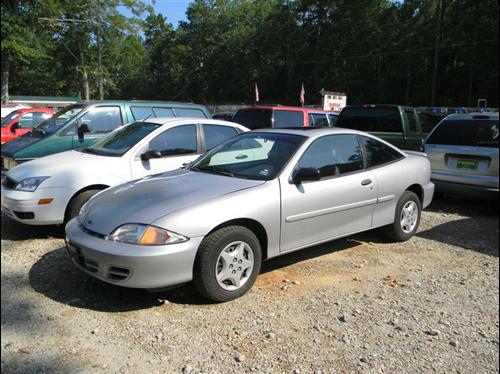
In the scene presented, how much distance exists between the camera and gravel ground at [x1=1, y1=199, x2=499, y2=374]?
9.41ft

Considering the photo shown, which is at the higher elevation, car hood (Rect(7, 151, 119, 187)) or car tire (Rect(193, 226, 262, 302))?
car hood (Rect(7, 151, 119, 187))

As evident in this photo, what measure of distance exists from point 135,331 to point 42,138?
4.98 m

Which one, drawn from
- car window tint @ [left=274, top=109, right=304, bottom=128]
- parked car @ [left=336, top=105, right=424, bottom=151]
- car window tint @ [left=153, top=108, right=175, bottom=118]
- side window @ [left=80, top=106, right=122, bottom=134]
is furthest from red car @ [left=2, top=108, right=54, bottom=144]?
parked car @ [left=336, top=105, right=424, bottom=151]

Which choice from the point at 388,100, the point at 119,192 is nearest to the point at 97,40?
the point at 119,192

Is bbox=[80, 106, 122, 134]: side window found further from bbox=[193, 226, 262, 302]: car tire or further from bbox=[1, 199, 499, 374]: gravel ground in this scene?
bbox=[193, 226, 262, 302]: car tire

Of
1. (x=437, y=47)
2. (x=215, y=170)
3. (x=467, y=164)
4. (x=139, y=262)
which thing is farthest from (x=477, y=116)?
(x=437, y=47)

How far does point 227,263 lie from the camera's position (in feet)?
12.3

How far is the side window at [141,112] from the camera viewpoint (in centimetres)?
818

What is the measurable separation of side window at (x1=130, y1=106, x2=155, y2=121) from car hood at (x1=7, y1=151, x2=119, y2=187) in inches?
98.5

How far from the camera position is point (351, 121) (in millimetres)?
9992

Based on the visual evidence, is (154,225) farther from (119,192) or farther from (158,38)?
(158,38)

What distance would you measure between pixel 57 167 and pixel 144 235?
2452 mm

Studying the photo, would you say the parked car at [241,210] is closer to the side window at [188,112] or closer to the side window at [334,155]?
the side window at [334,155]

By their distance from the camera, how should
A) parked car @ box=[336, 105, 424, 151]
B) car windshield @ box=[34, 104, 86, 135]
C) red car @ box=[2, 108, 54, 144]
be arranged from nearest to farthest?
car windshield @ box=[34, 104, 86, 135] → parked car @ box=[336, 105, 424, 151] → red car @ box=[2, 108, 54, 144]
